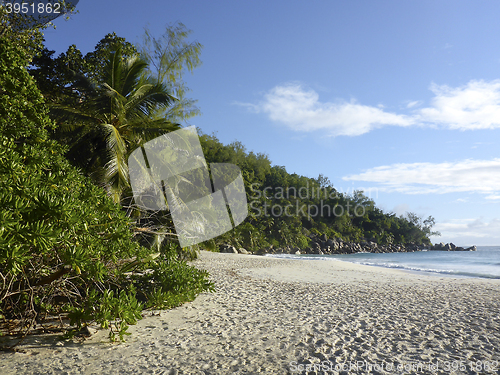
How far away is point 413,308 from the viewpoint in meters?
5.39

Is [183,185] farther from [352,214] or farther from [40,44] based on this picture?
[352,214]

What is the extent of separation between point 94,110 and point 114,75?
128 cm

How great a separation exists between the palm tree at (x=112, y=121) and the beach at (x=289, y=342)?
4614 mm

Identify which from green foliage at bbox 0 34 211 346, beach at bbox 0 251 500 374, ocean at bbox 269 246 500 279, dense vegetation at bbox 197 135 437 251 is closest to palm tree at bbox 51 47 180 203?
green foliage at bbox 0 34 211 346

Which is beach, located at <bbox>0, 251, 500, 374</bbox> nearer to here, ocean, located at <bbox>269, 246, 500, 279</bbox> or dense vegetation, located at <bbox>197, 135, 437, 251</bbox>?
ocean, located at <bbox>269, 246, 500, 279</bbox>

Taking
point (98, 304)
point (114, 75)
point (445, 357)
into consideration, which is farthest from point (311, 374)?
point (114, 75)

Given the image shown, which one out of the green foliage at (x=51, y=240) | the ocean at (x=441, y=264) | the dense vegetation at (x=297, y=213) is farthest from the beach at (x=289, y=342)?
the dense vegetation at (x=297, y=213)

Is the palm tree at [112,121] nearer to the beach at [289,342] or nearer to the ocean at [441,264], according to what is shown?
the beach at [289,342]

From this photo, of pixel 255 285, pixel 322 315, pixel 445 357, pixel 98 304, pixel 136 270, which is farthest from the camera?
pixel 255 285

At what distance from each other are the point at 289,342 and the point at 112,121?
8081 mm

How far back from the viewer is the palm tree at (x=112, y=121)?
8.34 m

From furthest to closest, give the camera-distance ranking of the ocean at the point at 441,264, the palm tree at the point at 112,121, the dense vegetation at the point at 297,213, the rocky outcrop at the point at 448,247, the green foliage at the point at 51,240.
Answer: the rocky outcrop at the point at 448,247, the dense vegetation at the point at 297,213, the ocean at the point at 441,264, the palm tree at the point at 112,121, the green foliage at the point at 51,240

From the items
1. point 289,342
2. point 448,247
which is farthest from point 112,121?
point 448,247

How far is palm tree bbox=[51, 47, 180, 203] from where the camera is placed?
8.34 meters
